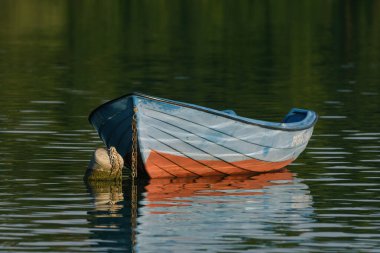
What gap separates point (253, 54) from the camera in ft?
197

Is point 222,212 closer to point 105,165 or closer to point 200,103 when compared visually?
point 105,165

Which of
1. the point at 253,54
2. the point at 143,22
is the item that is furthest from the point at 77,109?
the point at 143,22

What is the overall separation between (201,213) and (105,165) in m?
3.77

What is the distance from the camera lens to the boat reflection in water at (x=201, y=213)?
20.3 metres

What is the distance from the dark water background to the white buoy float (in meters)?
0.35

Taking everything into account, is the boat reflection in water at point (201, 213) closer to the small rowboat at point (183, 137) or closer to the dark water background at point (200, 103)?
the dark water background at point (200, 103)

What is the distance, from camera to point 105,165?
2592 cm

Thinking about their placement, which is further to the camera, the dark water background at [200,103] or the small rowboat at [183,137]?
the small rowboat at [183,137]

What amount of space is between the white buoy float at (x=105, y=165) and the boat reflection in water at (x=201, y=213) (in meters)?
0.35

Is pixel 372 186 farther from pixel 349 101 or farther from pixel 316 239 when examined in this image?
pixel 349 101

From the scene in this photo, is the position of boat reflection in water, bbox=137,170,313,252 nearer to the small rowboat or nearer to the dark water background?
the dark water background

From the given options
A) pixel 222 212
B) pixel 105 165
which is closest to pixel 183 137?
pixel 105 165

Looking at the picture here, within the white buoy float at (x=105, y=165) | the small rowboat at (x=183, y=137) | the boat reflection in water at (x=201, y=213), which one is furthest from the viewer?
the white buoy float at (x=105, y=165)

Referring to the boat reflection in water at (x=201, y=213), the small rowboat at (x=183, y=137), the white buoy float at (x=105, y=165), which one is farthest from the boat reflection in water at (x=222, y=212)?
the white buoy float at (x=105, y=165)
